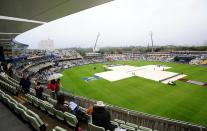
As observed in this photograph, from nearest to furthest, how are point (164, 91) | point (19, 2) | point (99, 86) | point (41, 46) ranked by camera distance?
point (19, 2)
point (164, 91)
point (99, 86)
point (41, 46)

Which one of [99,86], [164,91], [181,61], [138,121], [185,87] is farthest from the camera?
[181,61]

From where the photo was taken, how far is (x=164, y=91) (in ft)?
72.4

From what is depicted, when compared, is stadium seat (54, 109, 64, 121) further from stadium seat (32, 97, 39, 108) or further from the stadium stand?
stadium seat (32, 97, 39, 108)

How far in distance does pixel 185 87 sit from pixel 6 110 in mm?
23969

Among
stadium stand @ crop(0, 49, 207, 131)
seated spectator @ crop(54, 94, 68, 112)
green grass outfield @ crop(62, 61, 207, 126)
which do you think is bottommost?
green grass outfield @ crop(62, 61, 207, 126)

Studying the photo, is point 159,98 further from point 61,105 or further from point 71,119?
point 71,119

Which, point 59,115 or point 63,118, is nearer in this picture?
point 63,118

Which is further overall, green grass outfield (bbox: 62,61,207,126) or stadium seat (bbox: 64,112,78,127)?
green grass outfield (bbox: 62,61,207,126)

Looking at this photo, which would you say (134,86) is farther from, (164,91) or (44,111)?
(44,111)

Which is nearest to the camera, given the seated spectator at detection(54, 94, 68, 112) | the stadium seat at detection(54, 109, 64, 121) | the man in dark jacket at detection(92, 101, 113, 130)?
the man in dark jacket at detection(92, 101, 113, 130)

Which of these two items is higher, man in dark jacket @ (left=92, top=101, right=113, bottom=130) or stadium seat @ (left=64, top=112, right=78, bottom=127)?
man in dark jacket @ (left=92, top=101, right=113, bottom=130)

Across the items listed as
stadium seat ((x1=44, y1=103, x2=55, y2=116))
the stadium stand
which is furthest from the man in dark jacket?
stadium seat ((x1=44, y1=103, x2=55, y2=116))

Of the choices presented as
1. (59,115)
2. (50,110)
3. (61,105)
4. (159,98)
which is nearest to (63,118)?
(59,115)

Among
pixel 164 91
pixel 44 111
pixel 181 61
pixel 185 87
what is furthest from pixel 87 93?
pixel 181 61
